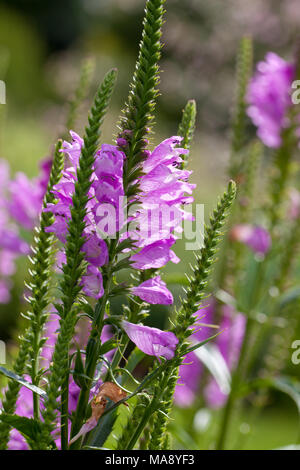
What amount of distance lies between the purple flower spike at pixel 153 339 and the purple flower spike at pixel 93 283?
0.17ft

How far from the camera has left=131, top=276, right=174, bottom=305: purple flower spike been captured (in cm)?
62

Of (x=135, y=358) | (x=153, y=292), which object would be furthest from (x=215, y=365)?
(x=153, y=292)

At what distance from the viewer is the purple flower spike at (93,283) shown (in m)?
0.61

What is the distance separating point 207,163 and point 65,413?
→ 6.27 m

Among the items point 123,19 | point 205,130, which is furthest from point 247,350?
point 123,19

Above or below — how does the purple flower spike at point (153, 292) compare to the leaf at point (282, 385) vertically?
above

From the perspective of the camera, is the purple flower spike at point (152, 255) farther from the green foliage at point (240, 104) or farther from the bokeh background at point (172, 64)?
the bokeh background at point (172, 64)

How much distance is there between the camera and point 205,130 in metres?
9.20

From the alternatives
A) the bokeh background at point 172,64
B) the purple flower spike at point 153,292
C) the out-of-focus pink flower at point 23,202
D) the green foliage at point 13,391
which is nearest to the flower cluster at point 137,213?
the purple flower spike at point 153,292

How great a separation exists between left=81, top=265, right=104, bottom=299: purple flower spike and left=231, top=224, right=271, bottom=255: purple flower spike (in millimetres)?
929

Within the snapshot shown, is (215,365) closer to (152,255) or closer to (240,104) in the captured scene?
(240,104)

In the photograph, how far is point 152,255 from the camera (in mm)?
635

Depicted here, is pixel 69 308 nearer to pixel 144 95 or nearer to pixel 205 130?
pixel 144 95

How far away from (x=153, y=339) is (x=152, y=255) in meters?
0.09
